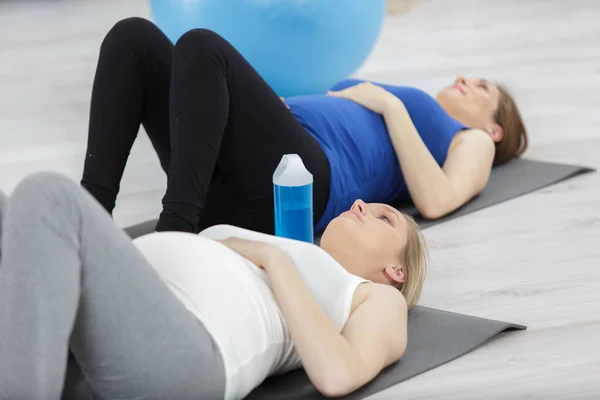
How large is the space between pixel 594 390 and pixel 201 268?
68 centimetres

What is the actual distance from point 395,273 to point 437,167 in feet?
2.19

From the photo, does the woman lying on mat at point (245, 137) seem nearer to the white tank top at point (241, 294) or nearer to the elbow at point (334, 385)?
the white tank top at point (241, 294)

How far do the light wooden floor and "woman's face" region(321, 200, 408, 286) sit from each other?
19 cm

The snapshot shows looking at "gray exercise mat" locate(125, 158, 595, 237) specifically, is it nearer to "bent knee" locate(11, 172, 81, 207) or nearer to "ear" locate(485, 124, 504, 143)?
"ear" locate(485, 124, 504, 143)

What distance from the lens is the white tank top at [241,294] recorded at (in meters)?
1.32

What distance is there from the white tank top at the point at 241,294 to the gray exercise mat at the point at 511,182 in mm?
836

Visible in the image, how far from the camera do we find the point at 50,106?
3436 mm

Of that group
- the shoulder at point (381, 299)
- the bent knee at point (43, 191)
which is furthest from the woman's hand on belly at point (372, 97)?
the bent knee at point (43, 191)

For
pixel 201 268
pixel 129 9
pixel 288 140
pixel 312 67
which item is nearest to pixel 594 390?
pixel 201 268

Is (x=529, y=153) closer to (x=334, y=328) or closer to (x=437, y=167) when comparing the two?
(x=437, y=167)

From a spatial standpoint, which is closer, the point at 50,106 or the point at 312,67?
the point at 312,67

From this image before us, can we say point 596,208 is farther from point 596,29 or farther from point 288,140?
point 596,29

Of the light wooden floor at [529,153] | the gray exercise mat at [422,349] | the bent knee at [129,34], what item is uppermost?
the bent knee at [129,34]

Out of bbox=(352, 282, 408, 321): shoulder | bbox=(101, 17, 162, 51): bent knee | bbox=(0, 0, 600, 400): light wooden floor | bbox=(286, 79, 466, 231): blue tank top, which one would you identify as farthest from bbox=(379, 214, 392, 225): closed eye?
bbox=(101, 17, 162, 51): bent knee
